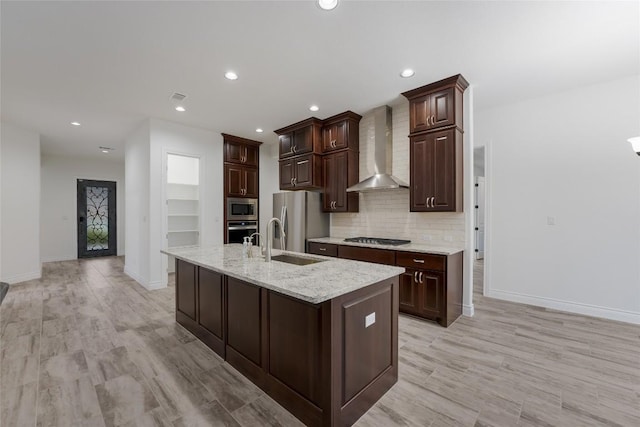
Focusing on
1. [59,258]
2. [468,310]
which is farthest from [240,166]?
[59,258]

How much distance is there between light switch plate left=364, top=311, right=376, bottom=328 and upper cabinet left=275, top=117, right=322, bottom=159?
3304 mm

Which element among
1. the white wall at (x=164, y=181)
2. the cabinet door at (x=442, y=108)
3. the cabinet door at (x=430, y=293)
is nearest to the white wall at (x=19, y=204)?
the white wall at (x=164, y=181)

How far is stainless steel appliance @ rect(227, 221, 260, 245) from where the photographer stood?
5672mm

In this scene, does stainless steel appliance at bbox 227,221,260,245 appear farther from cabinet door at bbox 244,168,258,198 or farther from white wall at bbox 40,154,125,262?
white wall at bbox 40,154,125,262

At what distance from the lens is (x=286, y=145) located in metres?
5.11

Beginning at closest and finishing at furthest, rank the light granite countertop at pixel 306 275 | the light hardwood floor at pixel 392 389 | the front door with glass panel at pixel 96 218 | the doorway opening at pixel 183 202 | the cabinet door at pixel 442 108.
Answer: the light granite countertop at pixel 306 275
the light hardwood floor at pixel 392 389
the cabinet door at pixel 442 108
the doorway opening at pixel 183 202
the front door with glass panel at pixel 96 218

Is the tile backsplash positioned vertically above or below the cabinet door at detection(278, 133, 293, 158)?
below

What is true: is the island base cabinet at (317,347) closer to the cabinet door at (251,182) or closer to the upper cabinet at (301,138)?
the upper cabinet at (301,138)

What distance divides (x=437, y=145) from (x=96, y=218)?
29.3 feet

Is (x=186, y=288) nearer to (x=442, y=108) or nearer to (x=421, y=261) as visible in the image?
(x=421, y=261)

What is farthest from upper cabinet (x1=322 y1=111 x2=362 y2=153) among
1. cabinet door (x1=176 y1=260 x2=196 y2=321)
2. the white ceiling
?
cabinet door (x1=176 y1=260 x2=196 y2=321)

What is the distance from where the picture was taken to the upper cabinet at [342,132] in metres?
4.38

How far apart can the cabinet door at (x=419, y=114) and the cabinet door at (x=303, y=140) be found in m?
1.72

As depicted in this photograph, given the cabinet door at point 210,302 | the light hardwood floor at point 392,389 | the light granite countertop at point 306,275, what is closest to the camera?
the light granite countertop at point 306,275
